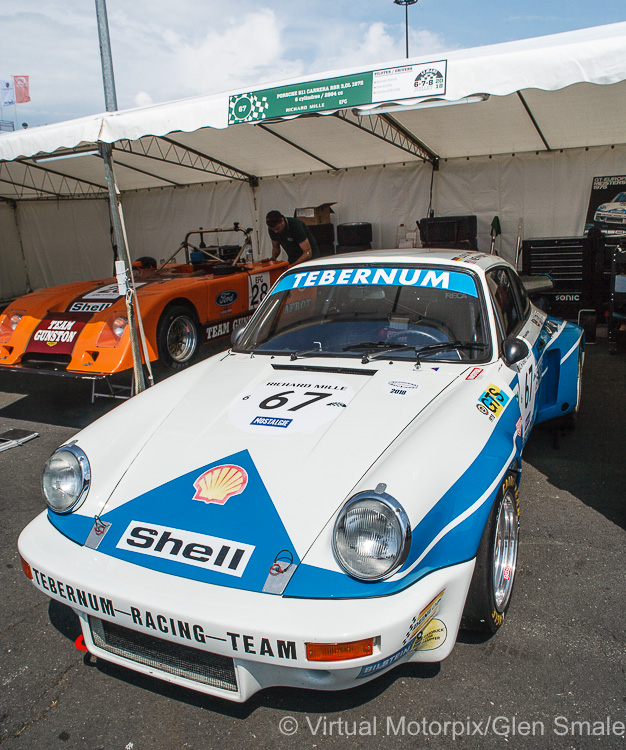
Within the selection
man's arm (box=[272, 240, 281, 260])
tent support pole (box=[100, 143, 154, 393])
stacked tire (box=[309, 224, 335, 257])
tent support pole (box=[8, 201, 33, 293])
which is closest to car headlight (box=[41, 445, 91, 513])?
tent support pole (box=[100, 143, 154, 393])

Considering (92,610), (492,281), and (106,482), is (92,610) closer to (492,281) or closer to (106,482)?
(106,482)

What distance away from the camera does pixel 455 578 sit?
187 centimetres

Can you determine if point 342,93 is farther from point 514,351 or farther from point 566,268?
point 566,268

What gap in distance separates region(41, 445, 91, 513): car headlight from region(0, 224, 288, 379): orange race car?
2.49 m

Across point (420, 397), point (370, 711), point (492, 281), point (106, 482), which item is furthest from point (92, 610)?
point (492, 281)

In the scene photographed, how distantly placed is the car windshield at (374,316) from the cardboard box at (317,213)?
7018mm

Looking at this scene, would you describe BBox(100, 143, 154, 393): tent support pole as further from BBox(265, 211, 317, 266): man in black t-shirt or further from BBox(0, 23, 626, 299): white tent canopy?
BBox(265, 211, 317, 266): man in black t-shirt

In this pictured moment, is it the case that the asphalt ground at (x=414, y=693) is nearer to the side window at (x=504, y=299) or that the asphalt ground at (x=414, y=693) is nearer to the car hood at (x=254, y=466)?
the car hood at (x=254, y=466)

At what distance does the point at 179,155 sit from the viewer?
383 inches

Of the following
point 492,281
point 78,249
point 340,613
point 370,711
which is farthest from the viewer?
point 78,249

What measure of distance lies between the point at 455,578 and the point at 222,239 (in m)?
10.5

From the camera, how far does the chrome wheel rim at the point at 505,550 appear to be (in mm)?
2307

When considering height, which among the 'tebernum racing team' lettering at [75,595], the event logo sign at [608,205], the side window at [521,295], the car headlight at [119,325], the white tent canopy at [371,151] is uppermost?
the white tent canopy at [371,151]

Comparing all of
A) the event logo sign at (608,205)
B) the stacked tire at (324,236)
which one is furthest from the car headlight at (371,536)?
the stacked tire at (324,236)
